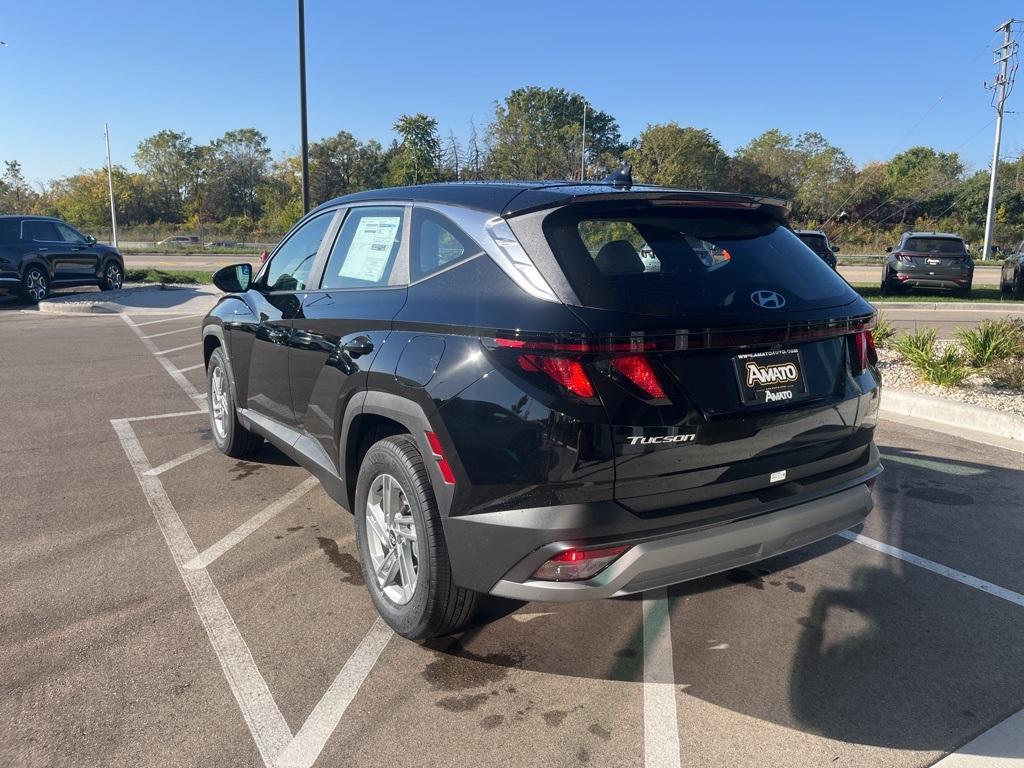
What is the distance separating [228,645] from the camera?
320 cm

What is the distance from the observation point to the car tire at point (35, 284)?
636 inches

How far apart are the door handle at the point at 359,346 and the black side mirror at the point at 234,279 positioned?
81.2 inches

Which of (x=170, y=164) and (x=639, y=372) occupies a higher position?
(x=170, y=164)

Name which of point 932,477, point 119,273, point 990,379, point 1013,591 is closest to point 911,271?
point 990,379

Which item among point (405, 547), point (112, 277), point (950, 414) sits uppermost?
point (112, 277)

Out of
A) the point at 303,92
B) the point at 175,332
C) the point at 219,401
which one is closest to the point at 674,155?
the point at 303,92

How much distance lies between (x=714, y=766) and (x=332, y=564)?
2200 mm

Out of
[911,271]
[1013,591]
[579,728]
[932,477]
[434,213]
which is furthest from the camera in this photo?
[911,271]

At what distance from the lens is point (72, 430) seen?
6504 mm

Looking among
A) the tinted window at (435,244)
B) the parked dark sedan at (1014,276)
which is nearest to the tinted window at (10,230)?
the tinted window at (435,244)

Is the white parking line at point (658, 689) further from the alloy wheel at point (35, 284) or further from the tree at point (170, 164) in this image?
the tree at point (170, 164)

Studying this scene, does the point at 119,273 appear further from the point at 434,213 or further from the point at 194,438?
the point at 434,213

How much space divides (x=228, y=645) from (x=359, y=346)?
53.1 inches

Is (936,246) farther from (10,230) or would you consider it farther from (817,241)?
(10,230)
